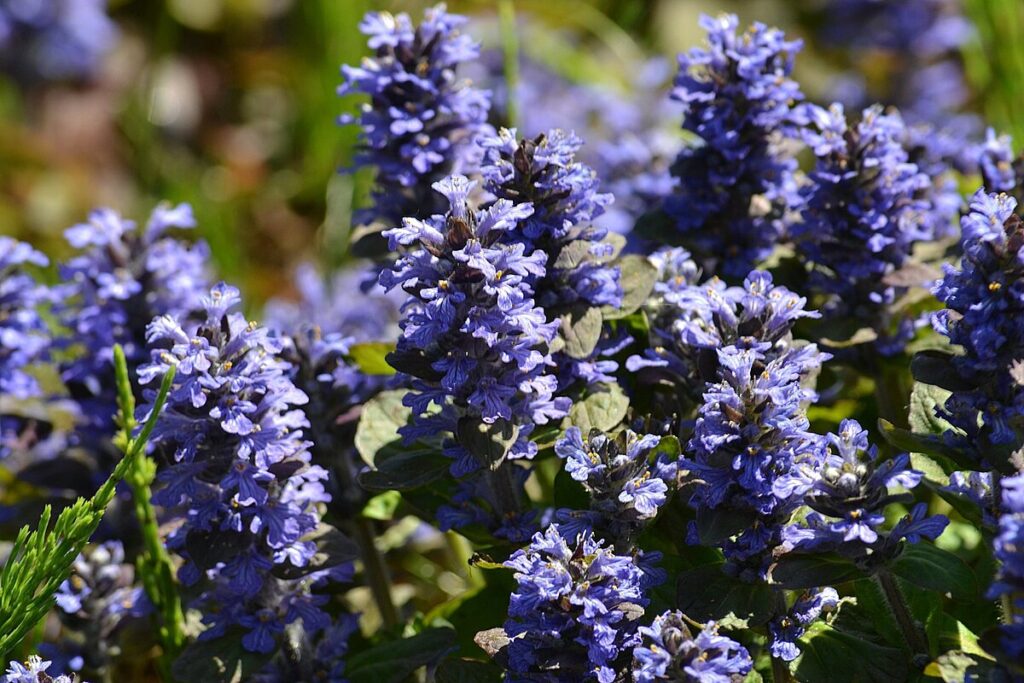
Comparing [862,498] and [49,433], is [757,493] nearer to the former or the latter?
[862,498]

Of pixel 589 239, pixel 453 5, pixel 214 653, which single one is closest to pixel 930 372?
pixel 589 239

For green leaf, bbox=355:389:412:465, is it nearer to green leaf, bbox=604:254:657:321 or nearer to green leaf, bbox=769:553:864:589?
green leaf, bbox=604:254:657:321

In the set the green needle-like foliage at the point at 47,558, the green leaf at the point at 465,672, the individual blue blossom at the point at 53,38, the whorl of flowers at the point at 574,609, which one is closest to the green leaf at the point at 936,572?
the whorl of flowers at the point at 574,609

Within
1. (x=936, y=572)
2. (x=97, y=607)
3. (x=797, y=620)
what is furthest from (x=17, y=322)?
(x=936, y=572)

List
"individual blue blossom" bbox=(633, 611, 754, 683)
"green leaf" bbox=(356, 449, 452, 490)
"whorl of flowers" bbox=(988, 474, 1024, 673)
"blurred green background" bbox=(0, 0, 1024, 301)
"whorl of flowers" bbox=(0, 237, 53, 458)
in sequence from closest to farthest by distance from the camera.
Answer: "whorl of flowers" bbox=(988, 474, 1024, 673) → "individual blue blossom" bbox=(633, 611, 754, 683) → "green leaf" bbox=(356, 449, 452, 490) → "whorl of flowers" bbox=(0, 237, 53, 458) → "blurred green background" bbox=(0, 0, 1024, 301)

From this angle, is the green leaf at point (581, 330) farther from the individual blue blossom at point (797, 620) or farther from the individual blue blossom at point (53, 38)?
the individual blue blossom at point (53, 38)

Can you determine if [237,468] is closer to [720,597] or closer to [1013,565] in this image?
[720,597]

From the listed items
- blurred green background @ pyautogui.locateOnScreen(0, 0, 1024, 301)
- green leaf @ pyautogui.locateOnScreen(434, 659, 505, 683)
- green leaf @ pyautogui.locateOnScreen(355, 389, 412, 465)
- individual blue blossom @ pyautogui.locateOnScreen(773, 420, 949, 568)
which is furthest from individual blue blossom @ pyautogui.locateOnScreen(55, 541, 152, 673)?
blurred green background @ pyautogui.locateOnScreen(0, 0, 1024, 301)
